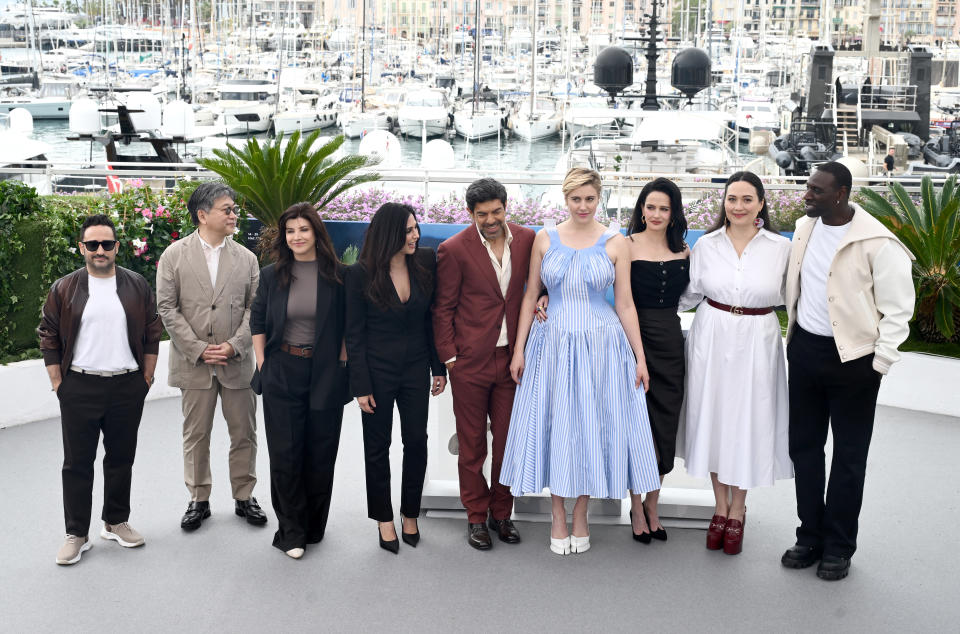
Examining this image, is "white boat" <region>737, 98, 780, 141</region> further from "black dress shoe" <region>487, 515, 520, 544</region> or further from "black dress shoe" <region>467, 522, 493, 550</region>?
"black dress shoe" <region>467, 522, 493, 550</region>

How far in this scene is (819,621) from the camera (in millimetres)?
4195

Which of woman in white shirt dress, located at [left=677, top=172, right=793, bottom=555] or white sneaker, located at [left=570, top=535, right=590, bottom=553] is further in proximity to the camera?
white sneaker, located at [left=570, top=535, right=590, bottom=553]

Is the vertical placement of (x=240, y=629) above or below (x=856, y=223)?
below

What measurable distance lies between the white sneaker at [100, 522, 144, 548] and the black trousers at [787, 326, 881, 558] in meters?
3.17

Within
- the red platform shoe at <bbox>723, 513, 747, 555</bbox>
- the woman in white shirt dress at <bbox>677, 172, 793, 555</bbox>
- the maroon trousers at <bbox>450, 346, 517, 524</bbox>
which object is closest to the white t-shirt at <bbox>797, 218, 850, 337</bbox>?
the woman in white shirt dress at <bbox>677, 172, 793, 555</bbox>

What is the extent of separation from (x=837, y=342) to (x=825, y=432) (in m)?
0.56

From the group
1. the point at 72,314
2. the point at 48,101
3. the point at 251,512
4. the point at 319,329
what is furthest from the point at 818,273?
the point at 48,101

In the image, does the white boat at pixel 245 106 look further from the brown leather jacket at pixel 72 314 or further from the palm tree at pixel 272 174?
the brown leather jacket at pixel 72 314

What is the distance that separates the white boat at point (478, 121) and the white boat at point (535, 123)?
79 cm

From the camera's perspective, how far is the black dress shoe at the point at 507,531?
4.93m

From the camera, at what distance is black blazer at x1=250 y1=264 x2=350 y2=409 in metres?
4.62

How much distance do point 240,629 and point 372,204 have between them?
6561 mm

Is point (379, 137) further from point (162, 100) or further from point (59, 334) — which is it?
point (162, 100)

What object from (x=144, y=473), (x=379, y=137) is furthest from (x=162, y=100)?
(x=144, y=473)
